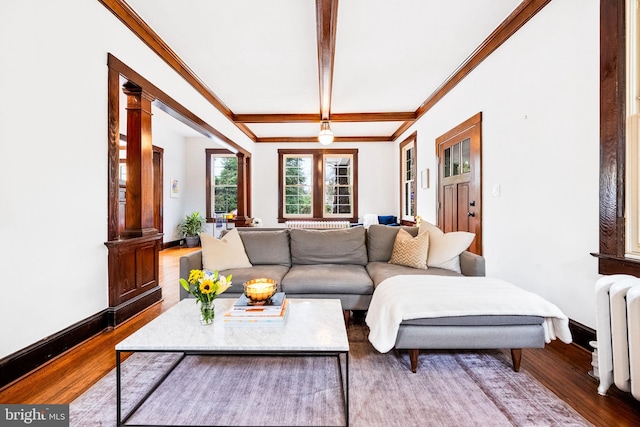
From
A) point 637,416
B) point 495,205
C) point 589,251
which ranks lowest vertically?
point 637,416

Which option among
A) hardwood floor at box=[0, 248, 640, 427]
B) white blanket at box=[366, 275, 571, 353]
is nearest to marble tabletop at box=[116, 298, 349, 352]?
white blanket at box=[366, 275, 571, 353]

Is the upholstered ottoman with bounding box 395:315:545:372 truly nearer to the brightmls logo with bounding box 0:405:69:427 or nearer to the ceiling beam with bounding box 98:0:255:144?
the brightmls logo with bounding box 0:405:69:427

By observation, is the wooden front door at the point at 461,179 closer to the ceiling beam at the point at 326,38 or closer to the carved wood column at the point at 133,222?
the ceiling beam at the point at 326,38

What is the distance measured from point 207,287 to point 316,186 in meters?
6.23

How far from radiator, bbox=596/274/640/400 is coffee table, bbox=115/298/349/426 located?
1.37 m

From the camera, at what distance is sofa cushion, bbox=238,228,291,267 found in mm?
3385

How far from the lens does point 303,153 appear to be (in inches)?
312

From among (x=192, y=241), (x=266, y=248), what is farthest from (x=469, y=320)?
(x=192, y=241)

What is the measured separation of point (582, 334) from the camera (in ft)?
7.63

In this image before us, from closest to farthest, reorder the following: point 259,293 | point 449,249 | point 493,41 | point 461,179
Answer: point 259,293 → point 449,249 → point 493,41 → point 461,179

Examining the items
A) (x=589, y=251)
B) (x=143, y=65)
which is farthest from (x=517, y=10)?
(x=143, y=65)

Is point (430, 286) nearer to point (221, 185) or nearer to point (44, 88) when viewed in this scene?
point (44, 88)

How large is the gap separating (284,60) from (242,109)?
2.21m

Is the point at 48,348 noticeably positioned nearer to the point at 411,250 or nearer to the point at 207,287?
the point at 207,287
